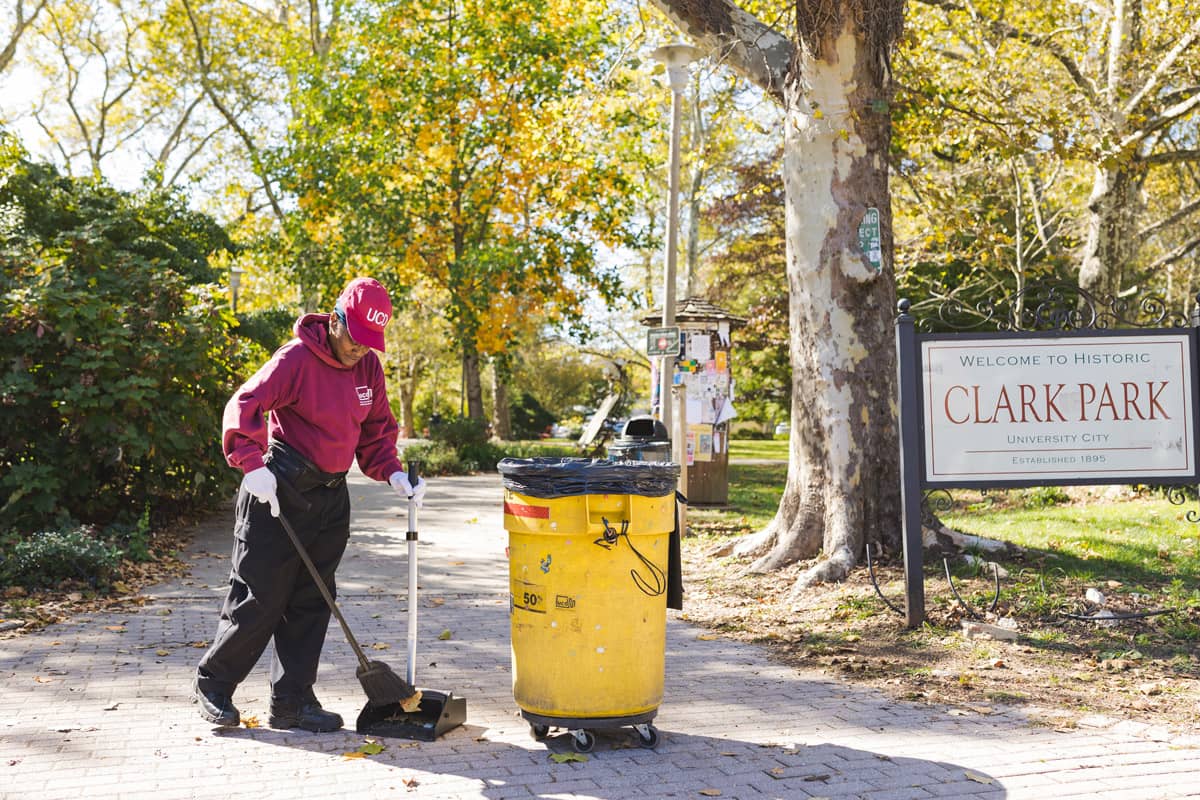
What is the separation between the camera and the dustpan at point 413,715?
466 cm

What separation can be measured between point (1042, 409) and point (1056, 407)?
8 centimetres

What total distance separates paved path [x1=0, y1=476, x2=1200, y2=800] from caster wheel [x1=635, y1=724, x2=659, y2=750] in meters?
0.06

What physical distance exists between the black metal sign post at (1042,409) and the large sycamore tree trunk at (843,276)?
1.47 metres

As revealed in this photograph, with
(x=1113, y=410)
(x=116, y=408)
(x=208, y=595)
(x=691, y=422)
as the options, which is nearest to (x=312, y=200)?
(x=691, y=422)

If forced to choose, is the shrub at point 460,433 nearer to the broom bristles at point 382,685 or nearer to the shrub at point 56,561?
the shrub at point 56,561

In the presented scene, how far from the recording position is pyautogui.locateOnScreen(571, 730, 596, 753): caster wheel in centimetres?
454

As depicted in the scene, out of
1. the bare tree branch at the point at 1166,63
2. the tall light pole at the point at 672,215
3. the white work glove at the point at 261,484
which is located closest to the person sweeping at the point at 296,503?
the white work glove at the point at 261,484

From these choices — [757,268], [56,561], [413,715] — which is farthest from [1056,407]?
[757,268]

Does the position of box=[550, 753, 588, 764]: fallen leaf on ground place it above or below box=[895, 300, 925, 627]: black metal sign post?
below

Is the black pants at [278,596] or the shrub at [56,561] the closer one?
the black pants at [278,596]

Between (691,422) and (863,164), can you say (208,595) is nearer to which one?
(863,164)

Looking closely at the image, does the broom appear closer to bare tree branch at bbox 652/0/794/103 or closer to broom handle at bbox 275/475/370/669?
broom handle at bbox 275/475/370/669

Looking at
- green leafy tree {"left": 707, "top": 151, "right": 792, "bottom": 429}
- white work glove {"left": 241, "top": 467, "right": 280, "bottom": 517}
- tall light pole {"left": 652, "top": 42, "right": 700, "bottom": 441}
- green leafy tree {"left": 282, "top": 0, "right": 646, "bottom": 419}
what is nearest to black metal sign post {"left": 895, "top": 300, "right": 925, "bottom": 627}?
white work glove {"left": 241, "top": 467, "right": 280, "bottom": 517}

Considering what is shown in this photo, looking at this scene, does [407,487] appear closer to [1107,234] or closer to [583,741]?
[583,741]
